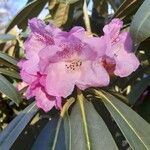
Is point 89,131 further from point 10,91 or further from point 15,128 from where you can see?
point 10,91

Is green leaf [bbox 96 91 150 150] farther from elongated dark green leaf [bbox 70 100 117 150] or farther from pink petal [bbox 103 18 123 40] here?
pink petal [bbox 103 18 123 40]

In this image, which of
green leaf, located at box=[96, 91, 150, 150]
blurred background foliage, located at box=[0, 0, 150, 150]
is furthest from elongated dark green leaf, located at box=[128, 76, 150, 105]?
green leaf, located at box=[96, 91, 150, 150]

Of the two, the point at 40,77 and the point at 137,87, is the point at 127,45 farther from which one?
the point at 137,87

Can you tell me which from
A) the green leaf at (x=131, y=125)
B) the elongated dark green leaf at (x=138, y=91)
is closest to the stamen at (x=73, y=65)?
the green leaf at (x=131, y=125)

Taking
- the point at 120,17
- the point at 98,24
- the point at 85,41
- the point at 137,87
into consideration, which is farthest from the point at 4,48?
the point at 85,41

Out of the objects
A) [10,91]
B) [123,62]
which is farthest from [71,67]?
[10,91]
